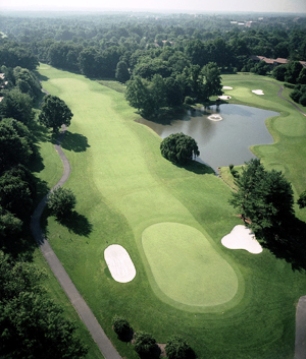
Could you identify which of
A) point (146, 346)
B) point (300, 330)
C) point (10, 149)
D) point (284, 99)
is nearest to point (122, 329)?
point (146, 346)

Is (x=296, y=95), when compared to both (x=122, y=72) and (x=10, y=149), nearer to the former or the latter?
(x=122, y=72)

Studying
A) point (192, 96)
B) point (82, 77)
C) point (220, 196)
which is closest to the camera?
point (220, 196)

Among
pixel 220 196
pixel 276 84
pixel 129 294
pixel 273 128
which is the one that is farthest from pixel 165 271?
pixel 276 84

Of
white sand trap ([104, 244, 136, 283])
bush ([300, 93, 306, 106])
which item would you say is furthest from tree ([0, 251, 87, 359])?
bush ([300, 93, 306, 106])

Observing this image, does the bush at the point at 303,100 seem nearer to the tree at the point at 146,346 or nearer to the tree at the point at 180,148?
the tree at the point at 180,148

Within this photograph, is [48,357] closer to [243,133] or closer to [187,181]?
[187,181]
